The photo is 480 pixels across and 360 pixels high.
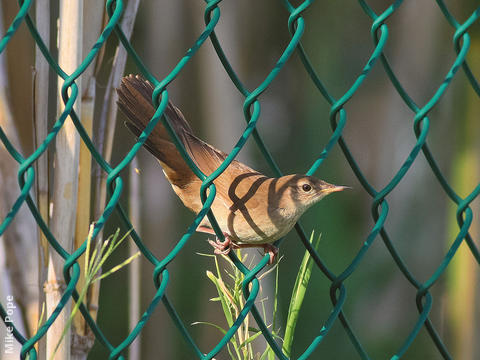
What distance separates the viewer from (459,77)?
304cm

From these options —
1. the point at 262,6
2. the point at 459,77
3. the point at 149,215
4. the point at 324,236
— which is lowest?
the point at 324,236

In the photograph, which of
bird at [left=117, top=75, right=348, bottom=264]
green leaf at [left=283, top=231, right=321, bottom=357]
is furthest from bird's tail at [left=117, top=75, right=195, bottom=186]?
green leaf at [left=283, top=231, right=321, bottom=357]

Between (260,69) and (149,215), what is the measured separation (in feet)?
2.66

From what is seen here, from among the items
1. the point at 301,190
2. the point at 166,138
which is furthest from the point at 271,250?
the point at 166,138

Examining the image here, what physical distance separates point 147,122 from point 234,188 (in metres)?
0.21

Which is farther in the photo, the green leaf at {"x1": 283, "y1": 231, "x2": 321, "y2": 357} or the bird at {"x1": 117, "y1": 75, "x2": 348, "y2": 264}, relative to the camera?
the bird at {"x1": 117, "y1": 75, "x2": 348, "y2": 264}

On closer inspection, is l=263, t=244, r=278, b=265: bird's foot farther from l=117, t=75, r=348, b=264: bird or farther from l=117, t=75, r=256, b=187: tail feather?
l=117, t=75, r=256, b=187: tail feather

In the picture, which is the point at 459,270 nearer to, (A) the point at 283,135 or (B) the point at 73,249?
(A) the point at 283,135

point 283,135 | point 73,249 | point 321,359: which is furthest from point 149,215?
point 73,249

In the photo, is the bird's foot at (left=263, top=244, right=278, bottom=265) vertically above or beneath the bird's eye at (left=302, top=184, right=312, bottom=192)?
beneath

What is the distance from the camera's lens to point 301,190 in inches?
56.3

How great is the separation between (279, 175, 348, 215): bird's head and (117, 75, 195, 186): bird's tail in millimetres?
201

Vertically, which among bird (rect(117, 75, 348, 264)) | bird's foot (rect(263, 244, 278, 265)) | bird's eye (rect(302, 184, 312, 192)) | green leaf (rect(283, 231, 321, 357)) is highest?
bird (rect(117, 75, 348, 264))

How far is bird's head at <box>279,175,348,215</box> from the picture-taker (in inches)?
54.9
